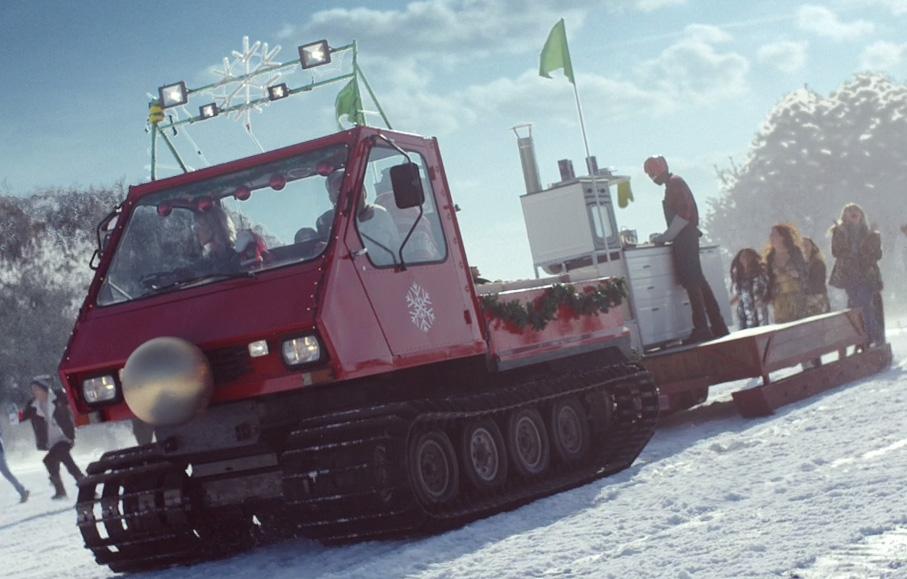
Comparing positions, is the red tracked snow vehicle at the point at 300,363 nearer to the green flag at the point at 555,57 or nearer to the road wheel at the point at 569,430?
the road wheel at the point at 569,430

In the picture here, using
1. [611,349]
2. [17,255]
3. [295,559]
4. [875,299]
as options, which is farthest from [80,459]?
[295,559]

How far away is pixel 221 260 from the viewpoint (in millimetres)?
9828

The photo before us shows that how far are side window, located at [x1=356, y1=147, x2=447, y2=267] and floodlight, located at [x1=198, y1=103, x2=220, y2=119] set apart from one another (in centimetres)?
241

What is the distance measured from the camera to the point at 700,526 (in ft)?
25.7

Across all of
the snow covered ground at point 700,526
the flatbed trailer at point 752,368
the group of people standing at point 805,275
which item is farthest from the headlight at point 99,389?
the group of people standing at point 805,275

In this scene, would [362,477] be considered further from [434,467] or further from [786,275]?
[786,275]

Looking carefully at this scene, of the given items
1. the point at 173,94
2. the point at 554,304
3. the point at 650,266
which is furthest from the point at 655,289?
the point at 173,94

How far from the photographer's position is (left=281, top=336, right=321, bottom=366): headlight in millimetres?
8812

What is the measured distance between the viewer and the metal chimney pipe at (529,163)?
60.5ft

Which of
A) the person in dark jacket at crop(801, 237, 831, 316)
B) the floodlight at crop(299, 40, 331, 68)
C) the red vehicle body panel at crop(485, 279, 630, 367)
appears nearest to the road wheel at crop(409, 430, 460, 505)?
the red vehicle body panel at crop(485, 279, 630, 367)

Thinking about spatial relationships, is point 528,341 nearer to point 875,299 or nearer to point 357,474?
point 357,474

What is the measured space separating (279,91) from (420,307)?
324 centimetres

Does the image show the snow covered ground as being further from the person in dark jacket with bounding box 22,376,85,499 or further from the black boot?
the black boot

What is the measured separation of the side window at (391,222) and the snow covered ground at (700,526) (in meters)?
1.87
